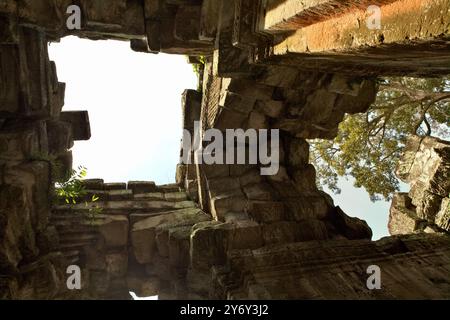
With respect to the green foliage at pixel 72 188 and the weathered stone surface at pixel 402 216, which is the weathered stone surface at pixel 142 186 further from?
the weathered stone surface at pixel 402 216

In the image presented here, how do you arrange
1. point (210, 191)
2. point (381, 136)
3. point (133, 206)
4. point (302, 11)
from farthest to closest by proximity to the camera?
point (381, 136), point (133, 206), point (210, 191), point (302, 11)

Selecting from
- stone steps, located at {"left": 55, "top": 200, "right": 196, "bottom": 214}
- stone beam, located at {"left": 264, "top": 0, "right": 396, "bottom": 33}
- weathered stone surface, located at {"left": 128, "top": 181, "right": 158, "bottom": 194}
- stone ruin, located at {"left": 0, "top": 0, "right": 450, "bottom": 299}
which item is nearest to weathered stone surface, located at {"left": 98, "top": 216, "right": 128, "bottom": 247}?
stone ruin, located at {"left": 0, "top": 0, "right": 450, "bottom": 299}

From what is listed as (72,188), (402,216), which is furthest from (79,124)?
(402,216)

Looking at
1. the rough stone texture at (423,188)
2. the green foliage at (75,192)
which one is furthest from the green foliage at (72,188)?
the rough stone texture at (423,188)

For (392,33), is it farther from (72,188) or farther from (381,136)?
(381,136)

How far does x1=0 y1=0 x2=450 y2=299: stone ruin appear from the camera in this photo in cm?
515

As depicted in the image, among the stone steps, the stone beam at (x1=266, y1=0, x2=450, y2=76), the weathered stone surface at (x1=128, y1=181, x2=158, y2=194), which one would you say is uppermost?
the stone beam at (x1=266, y1=0, x2=450, y2=76)

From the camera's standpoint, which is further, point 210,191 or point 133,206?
point 133,206

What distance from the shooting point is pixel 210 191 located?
22.9 feet

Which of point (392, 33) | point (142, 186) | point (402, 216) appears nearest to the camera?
point (392, 33)

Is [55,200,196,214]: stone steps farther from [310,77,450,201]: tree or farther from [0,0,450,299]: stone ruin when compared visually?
[310,77,450,201]: tree

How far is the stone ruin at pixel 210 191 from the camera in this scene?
515cm
